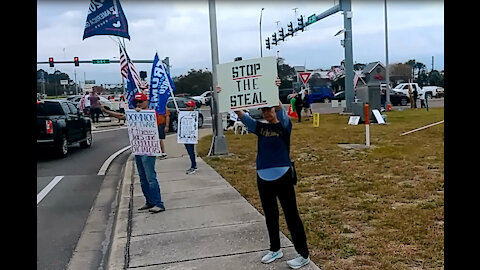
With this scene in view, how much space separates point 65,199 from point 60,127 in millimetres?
5670

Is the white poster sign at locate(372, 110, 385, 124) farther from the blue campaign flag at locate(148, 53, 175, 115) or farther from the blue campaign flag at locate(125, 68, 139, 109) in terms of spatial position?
the blue campaign flag at locate(125, 68, 139, 109)

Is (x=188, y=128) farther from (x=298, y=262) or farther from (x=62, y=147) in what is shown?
(x=298, y=262)

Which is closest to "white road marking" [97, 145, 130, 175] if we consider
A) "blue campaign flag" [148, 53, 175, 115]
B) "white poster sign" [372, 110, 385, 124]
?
"blue campaign flag" [148, 53, 175, 115]

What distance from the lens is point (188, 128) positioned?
36.1 ft

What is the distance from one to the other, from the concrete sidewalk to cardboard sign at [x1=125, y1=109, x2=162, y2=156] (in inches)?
38.5

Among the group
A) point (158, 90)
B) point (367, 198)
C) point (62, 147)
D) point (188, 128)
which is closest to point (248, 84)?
point (367, 198)

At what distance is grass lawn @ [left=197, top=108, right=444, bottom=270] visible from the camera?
479 cm

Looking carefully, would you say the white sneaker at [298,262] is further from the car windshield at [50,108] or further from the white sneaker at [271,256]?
the car windshield at [50,108]

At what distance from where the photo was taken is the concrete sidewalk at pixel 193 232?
483cm

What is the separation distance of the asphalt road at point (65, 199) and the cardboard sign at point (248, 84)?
2661 mm
